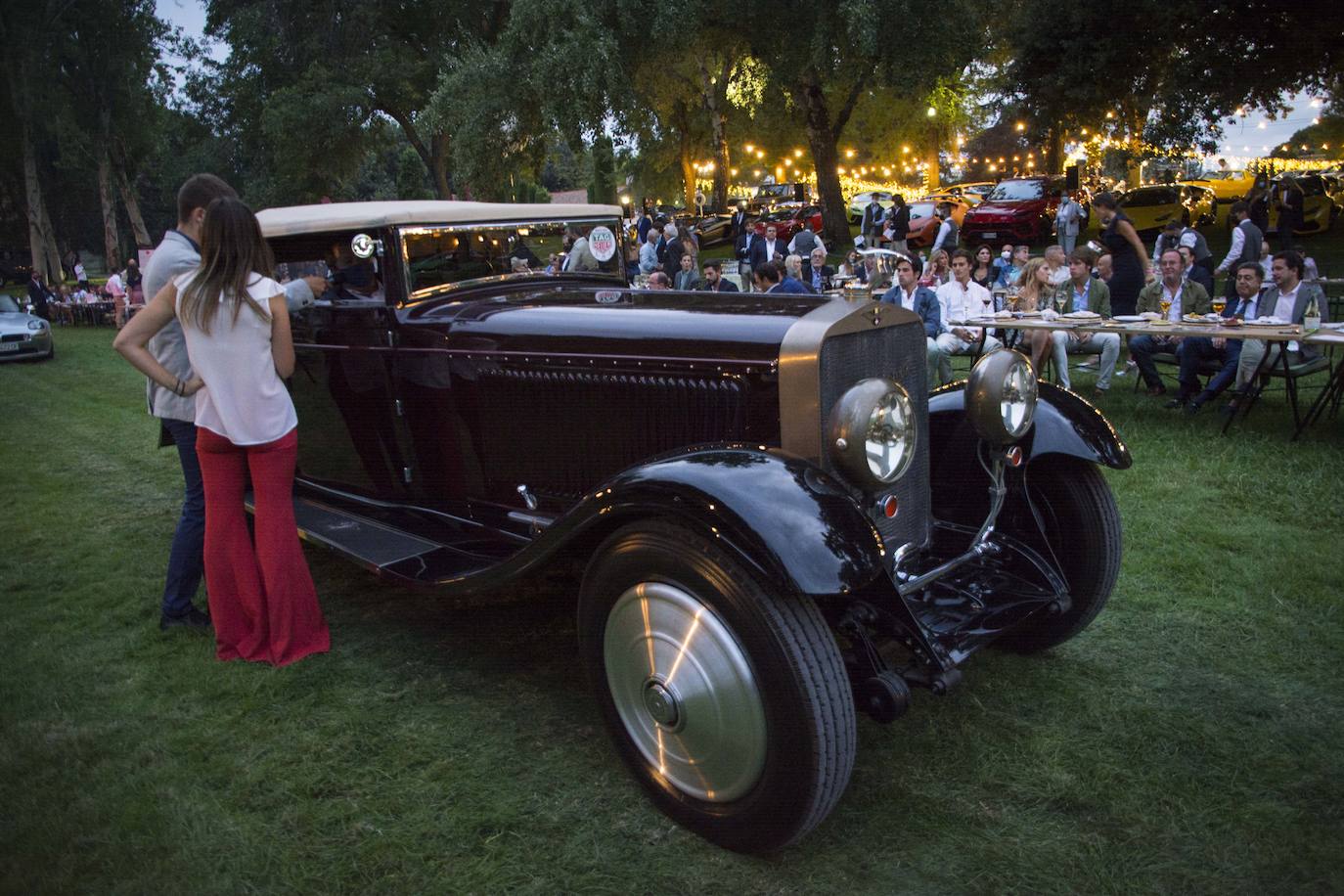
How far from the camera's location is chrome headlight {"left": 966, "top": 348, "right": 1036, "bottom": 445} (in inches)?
127

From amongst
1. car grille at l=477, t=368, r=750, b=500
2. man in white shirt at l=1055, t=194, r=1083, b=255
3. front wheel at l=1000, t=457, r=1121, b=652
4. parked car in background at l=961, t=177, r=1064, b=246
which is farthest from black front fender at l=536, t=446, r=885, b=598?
parked car in background at l=961, t=177, r=1064, b=246

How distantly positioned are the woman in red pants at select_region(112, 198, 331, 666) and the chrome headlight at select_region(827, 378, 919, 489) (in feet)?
7.23

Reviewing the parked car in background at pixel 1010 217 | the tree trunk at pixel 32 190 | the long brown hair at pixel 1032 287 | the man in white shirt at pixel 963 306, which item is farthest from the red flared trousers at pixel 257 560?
the tree trunk at pixel 32 190

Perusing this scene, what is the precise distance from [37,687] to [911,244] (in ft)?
74.1

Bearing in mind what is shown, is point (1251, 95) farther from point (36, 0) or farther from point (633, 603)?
point (36, 0)

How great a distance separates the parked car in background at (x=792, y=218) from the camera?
2428cm

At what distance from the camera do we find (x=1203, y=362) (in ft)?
25.0

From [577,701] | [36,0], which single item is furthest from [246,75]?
[577,701]

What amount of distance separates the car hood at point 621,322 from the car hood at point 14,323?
48.9 ft

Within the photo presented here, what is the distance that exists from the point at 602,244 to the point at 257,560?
236 centimetres

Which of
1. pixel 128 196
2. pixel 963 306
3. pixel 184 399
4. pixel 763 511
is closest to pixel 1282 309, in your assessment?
pixel 963 306

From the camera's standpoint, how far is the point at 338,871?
8.46ft

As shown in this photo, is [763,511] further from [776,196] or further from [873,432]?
[776,196]

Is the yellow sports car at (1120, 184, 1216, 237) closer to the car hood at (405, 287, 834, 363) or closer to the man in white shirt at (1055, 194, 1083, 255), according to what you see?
the man in white shirt at (1055, 194, 1083, 255)
